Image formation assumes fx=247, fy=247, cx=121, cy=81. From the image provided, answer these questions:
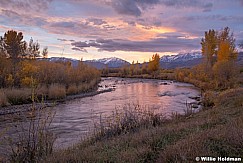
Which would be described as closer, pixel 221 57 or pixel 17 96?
pixel 17 96

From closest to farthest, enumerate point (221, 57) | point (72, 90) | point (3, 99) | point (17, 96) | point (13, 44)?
1. point (3, 99)
2. point (17, 96)
3. point (13, 44)
4. point (72, 90)
5. point (221, 57)

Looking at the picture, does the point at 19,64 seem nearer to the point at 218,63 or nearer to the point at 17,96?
the point at 17,96

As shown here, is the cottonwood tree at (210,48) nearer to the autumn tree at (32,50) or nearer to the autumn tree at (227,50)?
the autumn tree at (227,50)

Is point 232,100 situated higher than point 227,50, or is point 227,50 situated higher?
point 227,50

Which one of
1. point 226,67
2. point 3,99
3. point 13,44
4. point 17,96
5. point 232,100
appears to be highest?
point 13,44

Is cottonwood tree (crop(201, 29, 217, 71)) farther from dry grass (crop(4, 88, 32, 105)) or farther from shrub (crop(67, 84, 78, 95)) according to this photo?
dry grass (crop(4, 88, 32, 105))

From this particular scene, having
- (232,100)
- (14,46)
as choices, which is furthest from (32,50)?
(232,100)

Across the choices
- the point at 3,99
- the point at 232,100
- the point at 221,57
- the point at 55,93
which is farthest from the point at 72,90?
the point at 221,57

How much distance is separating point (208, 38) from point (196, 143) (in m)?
49.0

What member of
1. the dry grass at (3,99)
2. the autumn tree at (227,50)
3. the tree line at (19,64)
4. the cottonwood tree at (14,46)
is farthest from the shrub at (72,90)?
the autumn tree at (227,50)

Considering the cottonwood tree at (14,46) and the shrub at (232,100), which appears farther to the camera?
the cottonwood tree at (14,46)

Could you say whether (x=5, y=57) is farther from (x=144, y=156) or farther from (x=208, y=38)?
(x=208, y=38)

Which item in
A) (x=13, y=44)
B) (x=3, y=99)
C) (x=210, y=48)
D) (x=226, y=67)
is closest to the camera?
(x=3, y=99)

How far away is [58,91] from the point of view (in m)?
29.6
